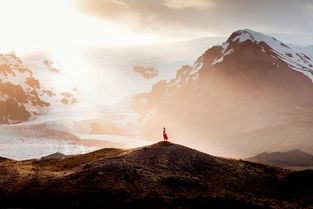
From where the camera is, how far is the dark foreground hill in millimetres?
19891

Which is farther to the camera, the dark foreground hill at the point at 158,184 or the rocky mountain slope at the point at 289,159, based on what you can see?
the rocky mountain slope at the point at 289,159

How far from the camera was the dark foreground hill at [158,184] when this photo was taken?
19.9 metres

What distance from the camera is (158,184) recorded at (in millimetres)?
23047

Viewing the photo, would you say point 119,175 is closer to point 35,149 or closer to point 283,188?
point 283,188

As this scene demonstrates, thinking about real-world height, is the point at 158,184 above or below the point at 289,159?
below

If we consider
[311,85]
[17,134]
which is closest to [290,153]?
[311,85]

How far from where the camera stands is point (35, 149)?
13075 centimetres

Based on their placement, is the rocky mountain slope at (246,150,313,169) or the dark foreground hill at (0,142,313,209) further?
the rocky mountain slope at (246,150,313,169)

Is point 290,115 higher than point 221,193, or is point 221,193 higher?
point 290,115

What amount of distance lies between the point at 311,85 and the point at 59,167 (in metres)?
188

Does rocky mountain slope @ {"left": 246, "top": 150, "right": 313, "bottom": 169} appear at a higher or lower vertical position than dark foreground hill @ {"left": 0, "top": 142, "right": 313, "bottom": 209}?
higher

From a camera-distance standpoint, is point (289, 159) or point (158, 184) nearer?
point (158, 184)

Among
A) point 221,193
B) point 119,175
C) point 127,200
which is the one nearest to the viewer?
point 127,200

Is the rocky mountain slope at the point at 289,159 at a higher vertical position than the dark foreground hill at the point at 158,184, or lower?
higher
